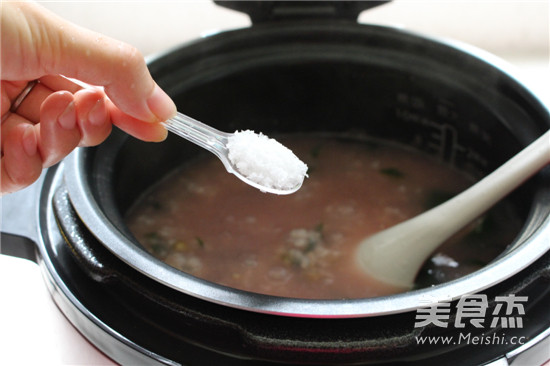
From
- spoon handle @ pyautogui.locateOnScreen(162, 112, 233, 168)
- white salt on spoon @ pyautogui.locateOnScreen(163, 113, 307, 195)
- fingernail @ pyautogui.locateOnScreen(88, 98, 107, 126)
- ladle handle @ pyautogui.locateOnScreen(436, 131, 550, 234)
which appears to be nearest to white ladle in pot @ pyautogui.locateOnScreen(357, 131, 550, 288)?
ladle handle @ pyautogui.locateOnScreen(436, 131, 550, 234)

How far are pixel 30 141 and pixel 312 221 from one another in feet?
2.59

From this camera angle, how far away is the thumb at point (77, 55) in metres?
0.89

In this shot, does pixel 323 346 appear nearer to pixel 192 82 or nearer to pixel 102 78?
pixel 102 78

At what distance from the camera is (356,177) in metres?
1.82

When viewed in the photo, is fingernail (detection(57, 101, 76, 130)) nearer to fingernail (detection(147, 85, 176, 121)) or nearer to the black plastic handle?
fingernail (detection(147, 85, 176, 121))

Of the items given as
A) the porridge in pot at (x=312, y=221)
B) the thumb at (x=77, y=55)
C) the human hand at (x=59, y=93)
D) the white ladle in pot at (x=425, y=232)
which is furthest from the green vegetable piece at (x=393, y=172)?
the thumb at (x=77, y=55)

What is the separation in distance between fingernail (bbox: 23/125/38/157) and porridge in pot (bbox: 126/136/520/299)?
0.49 meters

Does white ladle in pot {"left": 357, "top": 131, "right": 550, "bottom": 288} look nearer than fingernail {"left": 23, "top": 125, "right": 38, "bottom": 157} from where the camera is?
No

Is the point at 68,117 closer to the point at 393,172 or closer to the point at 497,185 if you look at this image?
the point at 497,185

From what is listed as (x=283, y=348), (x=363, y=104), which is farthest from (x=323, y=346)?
(x=363, y=104)

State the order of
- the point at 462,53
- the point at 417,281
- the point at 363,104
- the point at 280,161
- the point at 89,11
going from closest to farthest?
the point at 280,161
the point at 417,281
the point at 462,53
the point at 363,104
the point at 89,11

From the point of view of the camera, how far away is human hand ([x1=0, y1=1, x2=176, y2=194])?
90 cm

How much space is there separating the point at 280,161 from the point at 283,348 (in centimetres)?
34

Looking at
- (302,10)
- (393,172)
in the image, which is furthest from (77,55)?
(393,172)
